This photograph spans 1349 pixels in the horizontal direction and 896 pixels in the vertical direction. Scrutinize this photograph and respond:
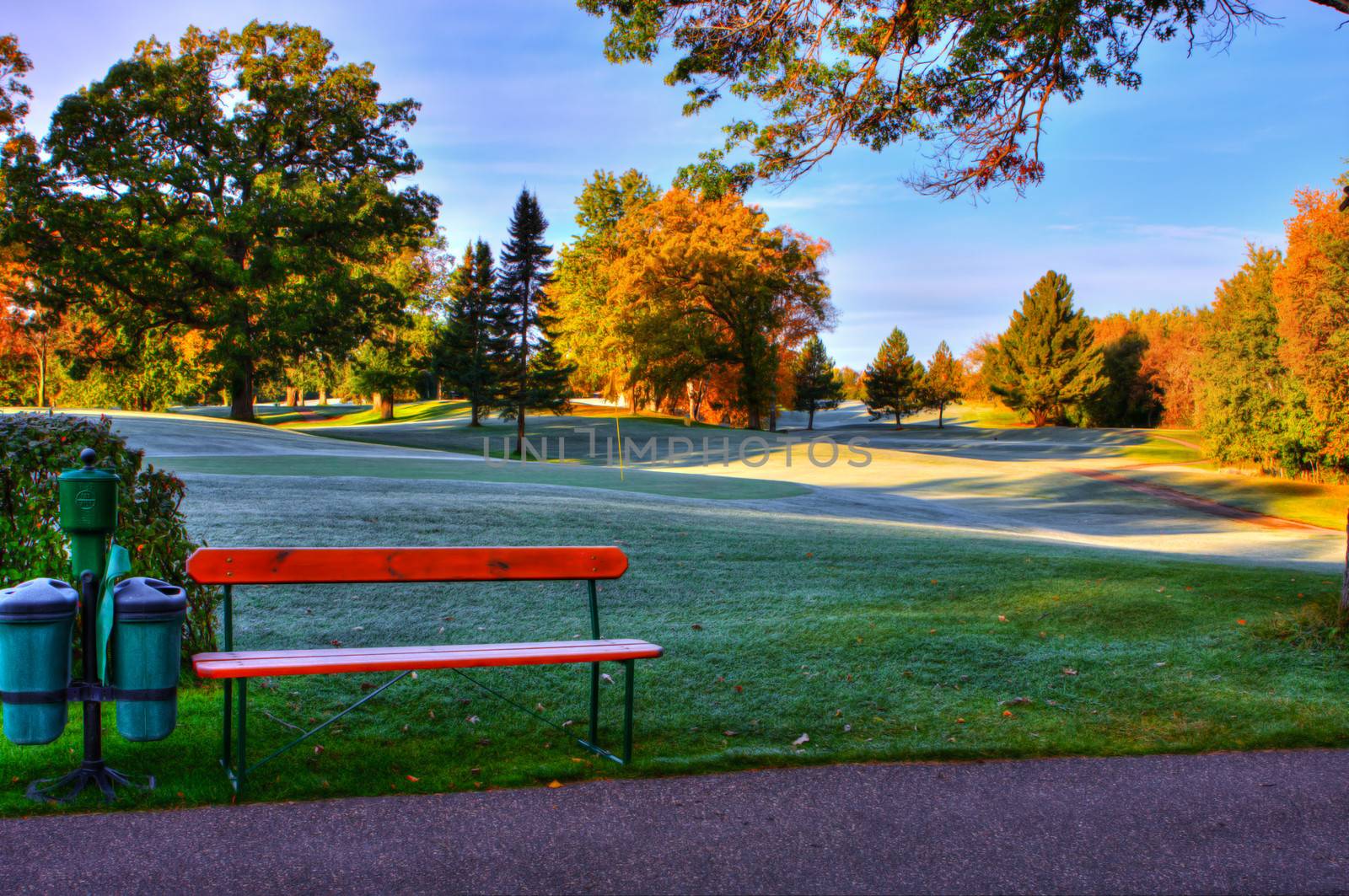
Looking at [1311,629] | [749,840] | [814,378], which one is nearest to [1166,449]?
[814,378]

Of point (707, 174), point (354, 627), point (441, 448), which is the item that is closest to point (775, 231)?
point (441, 448)

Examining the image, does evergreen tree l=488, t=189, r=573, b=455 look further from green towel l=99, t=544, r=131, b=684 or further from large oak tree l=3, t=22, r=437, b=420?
green towel l=99, t=544, r=131, b=684

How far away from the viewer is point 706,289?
44.2 meters

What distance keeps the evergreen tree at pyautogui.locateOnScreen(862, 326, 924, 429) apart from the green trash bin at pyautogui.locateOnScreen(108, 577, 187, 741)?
208 ft

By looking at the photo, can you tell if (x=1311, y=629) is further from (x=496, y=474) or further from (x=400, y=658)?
(x=496, y=474)

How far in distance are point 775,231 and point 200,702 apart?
42.2 metres

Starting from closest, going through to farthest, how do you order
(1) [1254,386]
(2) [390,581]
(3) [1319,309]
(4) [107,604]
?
(4) [107,604], (2) [390,581], (3) [1319,309], (1) [1254,386]

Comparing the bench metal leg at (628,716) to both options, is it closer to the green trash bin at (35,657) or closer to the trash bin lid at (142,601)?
the trash bin lid at (142,601)

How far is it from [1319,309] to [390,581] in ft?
85.8

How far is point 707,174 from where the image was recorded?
9.40 metres

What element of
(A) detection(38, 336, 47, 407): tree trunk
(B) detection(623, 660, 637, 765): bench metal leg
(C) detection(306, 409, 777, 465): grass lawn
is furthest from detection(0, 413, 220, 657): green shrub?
(A) detection(38, 336, 47, 407): tree trunk

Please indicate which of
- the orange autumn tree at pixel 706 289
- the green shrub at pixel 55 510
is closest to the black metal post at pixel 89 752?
the green shrub at pixel 55 510

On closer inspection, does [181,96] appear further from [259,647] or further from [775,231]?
[259,647]

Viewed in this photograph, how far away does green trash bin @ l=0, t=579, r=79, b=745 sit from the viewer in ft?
11.1
